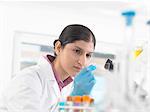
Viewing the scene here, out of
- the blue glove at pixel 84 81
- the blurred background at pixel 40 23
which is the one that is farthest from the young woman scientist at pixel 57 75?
the blurred background at pixel 40 23

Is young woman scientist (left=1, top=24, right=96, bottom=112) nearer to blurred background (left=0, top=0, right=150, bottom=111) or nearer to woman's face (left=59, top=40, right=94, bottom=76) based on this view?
woman's face (left=59, top=40, right=94, bottom=76)

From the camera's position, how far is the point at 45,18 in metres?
4.04

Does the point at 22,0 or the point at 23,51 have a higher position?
the point at 22,0

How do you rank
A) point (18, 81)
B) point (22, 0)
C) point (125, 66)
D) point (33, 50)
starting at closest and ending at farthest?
point (125, 66)
point (18, 81)
point (22, 0)
point (33, 50)

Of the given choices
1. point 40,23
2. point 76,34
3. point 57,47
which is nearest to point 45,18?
point 40,23

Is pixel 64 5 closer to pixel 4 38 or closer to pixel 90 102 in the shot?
pixel 4 38

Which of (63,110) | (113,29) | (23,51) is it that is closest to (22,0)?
(23,51)

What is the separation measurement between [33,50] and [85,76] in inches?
92.7

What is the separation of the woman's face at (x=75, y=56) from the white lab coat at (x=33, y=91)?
10cm

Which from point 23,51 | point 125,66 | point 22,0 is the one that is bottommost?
point 23,51

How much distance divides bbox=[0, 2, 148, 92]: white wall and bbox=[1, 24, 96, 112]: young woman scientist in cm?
195

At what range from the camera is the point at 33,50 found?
4.06 m

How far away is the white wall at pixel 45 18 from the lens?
12.6 feet

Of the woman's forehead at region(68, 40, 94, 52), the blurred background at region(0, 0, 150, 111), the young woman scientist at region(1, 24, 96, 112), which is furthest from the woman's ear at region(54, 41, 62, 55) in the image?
the blurred background at region(0, 0, 150, 111)
